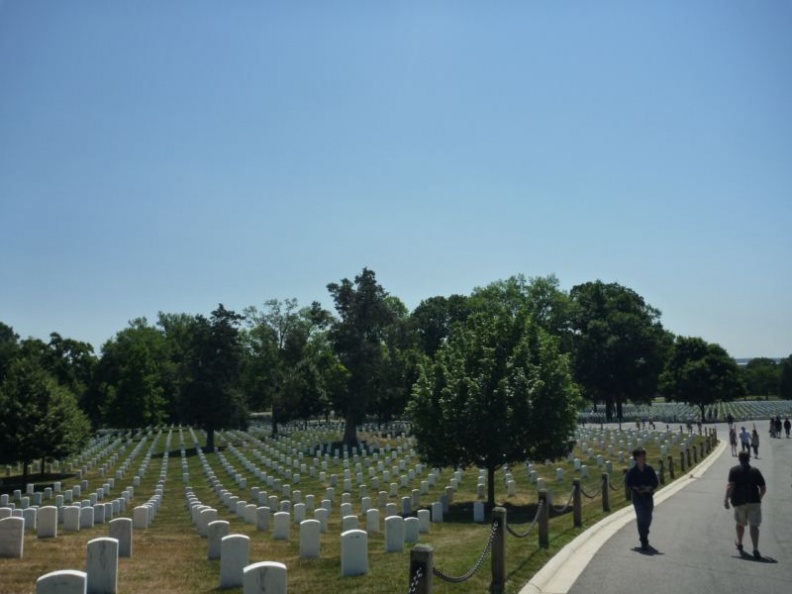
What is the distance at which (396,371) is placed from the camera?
201 feet

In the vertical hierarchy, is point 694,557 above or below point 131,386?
below

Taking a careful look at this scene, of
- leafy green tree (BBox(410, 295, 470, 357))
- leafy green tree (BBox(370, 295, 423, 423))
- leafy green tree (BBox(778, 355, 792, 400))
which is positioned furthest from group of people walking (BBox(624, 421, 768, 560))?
leafy green tree (BBox(778, 355, 792, 400))


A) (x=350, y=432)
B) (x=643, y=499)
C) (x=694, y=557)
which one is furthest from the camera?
(x=350, y=432)

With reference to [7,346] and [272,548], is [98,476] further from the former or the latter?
[7,346]

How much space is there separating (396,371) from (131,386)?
113 feet

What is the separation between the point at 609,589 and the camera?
30.5ft

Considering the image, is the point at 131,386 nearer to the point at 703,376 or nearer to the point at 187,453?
the point at 187,453

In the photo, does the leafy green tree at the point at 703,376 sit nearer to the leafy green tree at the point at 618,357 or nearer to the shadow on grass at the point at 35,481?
the leafy green tree at the point at 618,357

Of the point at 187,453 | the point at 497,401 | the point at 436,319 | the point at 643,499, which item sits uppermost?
the point at 436,319

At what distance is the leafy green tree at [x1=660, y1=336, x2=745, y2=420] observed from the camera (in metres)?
76.4

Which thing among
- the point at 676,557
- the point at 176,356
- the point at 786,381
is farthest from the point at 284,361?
the point at 786,381

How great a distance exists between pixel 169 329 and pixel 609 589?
4805 inches

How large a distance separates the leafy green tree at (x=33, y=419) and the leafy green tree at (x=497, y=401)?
22898 mm

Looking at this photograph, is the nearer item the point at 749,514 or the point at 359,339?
the point at 749,514
